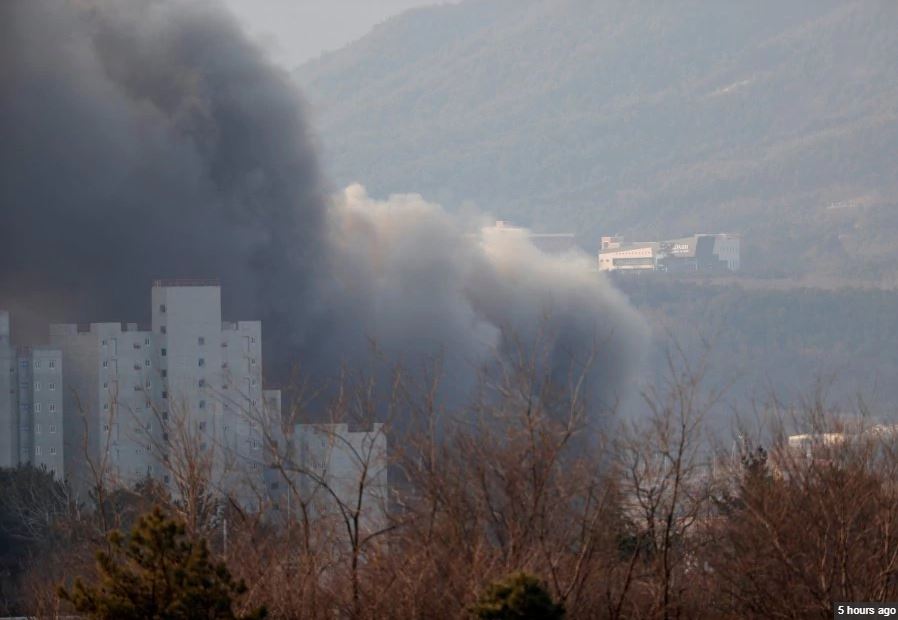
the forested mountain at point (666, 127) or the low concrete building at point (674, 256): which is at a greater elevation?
the forested mountain at point (666, 127)

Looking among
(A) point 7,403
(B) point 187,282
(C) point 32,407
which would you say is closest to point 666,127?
(B) point 187,282

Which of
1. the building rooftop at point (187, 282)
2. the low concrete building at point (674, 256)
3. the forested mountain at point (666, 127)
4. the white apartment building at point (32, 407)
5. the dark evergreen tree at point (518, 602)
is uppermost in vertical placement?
the forested mountain at point (666, 127)

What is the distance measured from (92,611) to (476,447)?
12.8ft

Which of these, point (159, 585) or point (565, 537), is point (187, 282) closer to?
point (565, 537)

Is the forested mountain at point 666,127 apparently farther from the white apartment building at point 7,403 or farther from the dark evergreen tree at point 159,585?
the dark evergreen tree at point 159,585

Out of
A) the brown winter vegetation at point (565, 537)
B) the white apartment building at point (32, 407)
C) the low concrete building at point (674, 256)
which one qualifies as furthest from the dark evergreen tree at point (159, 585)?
the low concrete building at point (674, 256)

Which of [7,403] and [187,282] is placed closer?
[7,403]

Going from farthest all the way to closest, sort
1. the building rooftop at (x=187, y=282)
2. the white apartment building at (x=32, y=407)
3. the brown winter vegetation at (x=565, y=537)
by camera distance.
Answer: the building rooftop at (x=187, y=282), the white apartment building at (x=32, y=407), the brown winter vegetation at (x=565, y=537)

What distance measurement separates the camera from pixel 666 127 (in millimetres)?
163375

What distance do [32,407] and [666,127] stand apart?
131147mm

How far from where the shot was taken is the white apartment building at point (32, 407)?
3644 cm

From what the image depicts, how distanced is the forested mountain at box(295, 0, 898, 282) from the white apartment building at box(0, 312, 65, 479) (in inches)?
2950

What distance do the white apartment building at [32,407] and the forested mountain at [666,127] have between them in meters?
74.9

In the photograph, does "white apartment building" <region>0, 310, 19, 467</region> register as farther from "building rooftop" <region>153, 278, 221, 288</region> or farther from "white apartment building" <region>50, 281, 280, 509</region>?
"building rooftop" <region>153, 278, 221, 288</region>
